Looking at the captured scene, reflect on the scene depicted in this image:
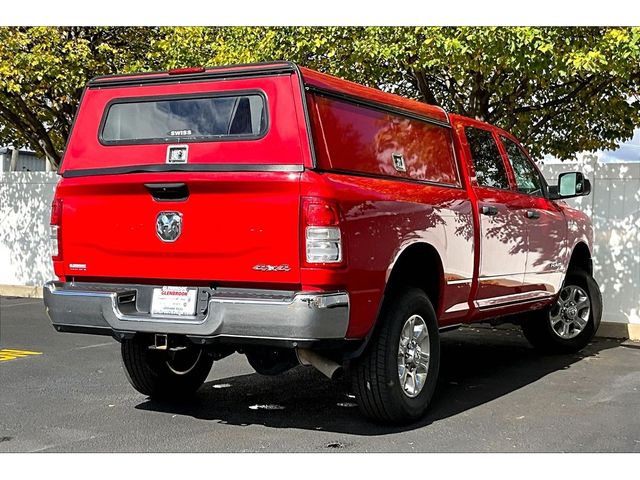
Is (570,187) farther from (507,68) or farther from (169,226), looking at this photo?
(169,226)

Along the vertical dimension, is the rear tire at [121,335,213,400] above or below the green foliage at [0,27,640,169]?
below

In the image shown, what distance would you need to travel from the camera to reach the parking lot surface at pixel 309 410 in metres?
5.20

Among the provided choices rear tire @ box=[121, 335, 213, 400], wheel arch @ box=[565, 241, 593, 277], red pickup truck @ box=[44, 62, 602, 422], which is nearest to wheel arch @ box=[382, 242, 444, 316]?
red pickup truck @ box=[44, 62, 602, 422]

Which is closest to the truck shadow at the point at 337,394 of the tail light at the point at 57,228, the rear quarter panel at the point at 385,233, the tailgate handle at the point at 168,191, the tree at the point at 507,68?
the rear quarter panel at the point at 385,233

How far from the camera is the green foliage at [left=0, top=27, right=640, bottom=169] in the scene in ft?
29.7

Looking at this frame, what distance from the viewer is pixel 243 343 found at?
5027 mm

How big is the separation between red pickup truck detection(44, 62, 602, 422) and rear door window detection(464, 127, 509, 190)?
1.86ft

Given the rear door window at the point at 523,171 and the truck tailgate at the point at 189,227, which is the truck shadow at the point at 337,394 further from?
the rear door window at the point at 523,171

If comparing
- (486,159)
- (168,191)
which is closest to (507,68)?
(486,159)

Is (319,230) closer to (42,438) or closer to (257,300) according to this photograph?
(257,300)

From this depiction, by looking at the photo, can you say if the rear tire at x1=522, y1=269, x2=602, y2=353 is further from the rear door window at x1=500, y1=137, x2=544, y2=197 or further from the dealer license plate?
the dealer license plate

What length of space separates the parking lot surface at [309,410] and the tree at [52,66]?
598 centimetres

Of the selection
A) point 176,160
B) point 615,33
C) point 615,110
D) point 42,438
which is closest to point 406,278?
point 176,160

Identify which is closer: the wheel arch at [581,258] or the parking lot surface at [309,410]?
the parking lot surface at [309,410]
